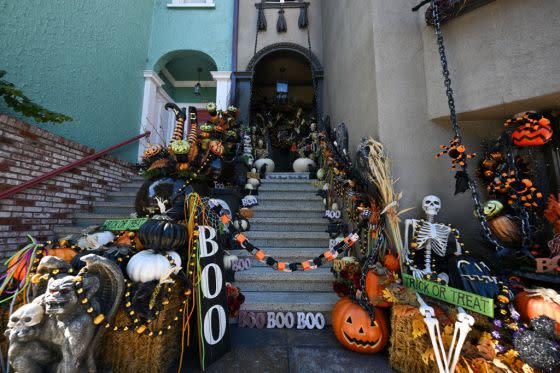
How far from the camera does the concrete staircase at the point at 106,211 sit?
11.9 ft

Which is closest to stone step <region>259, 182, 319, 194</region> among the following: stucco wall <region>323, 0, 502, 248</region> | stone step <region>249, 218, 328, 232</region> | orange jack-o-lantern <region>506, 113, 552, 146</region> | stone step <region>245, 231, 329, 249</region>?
stone step <region>249, 218, 328, 232</region>

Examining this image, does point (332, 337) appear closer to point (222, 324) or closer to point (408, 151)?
point (222, 324)

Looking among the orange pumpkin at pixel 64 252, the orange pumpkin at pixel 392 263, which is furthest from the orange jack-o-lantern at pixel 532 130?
the orange pumpkin at pixel 64 252

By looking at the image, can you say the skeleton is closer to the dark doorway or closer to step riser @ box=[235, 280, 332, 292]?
step riser @ box=[235, 280, 332, 292]

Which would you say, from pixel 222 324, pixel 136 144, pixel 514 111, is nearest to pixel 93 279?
pixel 222 324

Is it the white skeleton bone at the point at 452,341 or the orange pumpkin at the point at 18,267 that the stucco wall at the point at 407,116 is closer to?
the white skeleton bone at the point at 452,341

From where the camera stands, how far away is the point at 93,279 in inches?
58.4

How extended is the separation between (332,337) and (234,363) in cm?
87

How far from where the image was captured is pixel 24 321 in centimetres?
133

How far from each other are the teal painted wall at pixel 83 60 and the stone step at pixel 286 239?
3685 mm

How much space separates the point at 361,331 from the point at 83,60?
589 centimetres

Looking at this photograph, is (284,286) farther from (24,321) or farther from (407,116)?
(407,116)

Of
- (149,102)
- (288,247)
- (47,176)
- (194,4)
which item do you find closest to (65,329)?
(288,247)

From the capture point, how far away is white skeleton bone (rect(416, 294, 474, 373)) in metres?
1.51
